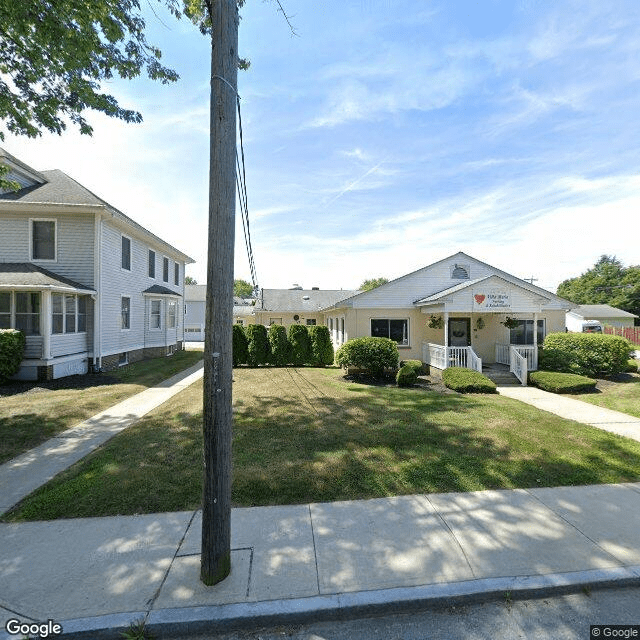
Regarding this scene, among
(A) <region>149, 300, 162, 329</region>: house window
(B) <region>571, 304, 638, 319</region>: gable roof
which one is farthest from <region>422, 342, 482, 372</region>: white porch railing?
(B) <region>571, 304, 638, 319</region>: gable roof

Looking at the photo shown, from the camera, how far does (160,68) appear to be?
27.5 feet

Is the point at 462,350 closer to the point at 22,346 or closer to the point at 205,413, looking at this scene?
the point at 205,413

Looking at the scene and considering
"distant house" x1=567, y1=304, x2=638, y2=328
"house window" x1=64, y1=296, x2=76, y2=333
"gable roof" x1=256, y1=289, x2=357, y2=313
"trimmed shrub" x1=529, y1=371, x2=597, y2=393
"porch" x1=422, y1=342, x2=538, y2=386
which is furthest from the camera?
"distant house" x1=567, y1=304, x2=638, y2=328

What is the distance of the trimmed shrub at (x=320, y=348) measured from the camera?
16.5 metres

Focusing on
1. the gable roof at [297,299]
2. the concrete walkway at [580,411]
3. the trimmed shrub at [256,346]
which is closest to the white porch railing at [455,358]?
the concrete walkway at [580,411]

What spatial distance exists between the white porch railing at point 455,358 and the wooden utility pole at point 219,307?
39.3 ft

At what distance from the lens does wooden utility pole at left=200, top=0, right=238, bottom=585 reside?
282 cm

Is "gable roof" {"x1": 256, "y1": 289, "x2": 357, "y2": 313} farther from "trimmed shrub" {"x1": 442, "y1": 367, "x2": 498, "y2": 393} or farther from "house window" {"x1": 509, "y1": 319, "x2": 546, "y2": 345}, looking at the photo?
"trimmed shrub" {"x1": 442, "y1": 367, "x2": 498, "y2": 393}

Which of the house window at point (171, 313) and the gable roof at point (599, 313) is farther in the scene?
the gable roof at point (599, 313)

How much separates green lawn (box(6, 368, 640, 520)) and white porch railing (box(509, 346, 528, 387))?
14.4 ft

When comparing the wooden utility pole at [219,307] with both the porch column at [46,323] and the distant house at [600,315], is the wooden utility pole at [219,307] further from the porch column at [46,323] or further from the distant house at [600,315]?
the distant house at [600,315]

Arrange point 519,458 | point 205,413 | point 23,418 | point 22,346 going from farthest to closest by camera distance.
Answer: point 22,346 < point 23,418 < point 519,458 < point 205,413

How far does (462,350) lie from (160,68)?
13436 millimetres

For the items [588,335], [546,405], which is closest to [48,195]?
[546,405]
